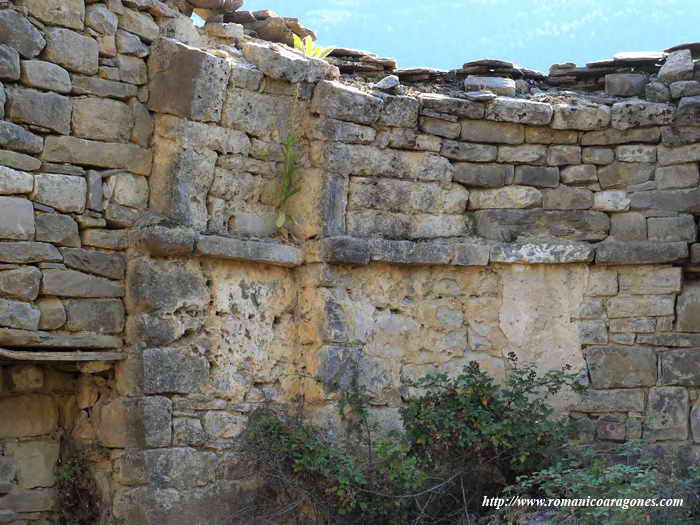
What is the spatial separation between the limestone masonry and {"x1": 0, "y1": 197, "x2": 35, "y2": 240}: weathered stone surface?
16mm

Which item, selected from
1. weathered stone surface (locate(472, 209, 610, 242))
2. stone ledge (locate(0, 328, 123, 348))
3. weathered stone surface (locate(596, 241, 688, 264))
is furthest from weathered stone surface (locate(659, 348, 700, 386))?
stone ledge (locate(0, 328, 123, 348))

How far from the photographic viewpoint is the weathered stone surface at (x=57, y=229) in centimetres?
525

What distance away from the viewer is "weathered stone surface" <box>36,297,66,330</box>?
206 inches

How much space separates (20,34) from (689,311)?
4.27m

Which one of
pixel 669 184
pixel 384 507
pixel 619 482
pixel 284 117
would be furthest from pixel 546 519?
pixel 284 117

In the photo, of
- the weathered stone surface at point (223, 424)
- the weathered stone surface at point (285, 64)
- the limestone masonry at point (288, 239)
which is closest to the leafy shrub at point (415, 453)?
the weathered stone surface at point (223, 424)

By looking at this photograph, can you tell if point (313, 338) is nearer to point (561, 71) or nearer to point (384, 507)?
point (384, 507)

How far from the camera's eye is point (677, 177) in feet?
21.0

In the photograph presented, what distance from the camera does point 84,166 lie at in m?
5.46

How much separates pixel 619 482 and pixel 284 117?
2871 mm

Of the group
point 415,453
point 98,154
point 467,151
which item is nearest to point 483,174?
point 467,151

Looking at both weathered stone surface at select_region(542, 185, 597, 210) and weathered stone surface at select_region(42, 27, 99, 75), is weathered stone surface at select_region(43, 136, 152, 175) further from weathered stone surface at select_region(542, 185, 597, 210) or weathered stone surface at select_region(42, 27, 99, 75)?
weathered stone surface at select_region(542, 185, 597, 210)

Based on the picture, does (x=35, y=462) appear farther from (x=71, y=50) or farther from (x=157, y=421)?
(x=71, y=50)

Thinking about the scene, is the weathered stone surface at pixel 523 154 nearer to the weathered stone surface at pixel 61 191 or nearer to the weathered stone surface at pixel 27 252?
the weathered stone surface at pixel 61 191
